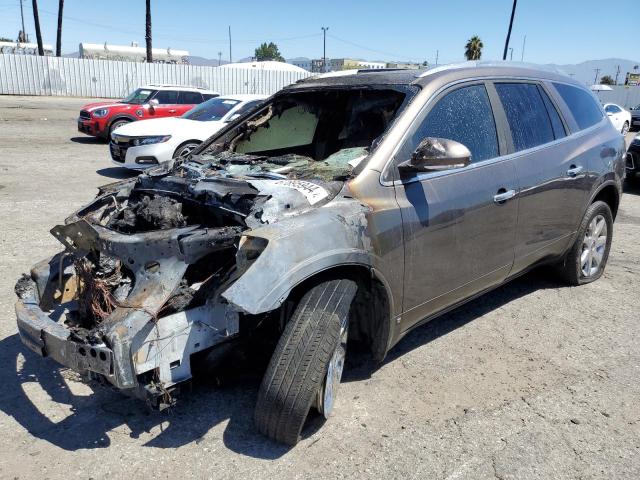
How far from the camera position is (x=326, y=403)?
295 cm

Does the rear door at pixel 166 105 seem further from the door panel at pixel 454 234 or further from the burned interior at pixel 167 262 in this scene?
the door panel at pixel 454 234

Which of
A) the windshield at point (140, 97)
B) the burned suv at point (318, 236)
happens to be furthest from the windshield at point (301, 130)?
the windshield at point (140, 97)

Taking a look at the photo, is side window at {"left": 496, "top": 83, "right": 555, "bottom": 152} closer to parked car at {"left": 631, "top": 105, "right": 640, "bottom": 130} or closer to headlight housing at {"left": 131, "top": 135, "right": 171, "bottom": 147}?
headlight housing at {"left": 131, "top": 135, "right": 171, "bottom": 147}

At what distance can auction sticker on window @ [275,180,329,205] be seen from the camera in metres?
3.00

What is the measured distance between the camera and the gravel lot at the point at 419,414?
8.92 ft

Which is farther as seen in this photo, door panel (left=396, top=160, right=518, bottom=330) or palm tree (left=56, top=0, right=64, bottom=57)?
palm tree (left=56, top=0, right=64, bottom=57)

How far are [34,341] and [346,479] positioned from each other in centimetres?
167

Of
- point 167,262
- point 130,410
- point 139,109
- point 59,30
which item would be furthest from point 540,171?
point 59,30

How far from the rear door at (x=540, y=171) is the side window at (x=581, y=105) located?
0.90ft

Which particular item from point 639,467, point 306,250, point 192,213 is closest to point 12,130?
point 192,213

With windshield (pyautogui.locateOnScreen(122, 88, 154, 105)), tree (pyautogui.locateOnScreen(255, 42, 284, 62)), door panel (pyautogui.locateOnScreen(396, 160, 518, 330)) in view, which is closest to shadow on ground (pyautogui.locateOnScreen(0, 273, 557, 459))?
door panel (pyautogui.locateOnScreen(396, 160, 518, 330))

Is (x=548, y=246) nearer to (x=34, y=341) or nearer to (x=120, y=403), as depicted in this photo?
(x=120, y=403)

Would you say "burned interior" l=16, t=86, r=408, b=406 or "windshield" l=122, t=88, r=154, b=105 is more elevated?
"windshield" l=122, t=88, r=154, b=105

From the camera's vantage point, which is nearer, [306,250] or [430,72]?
[306,250]
